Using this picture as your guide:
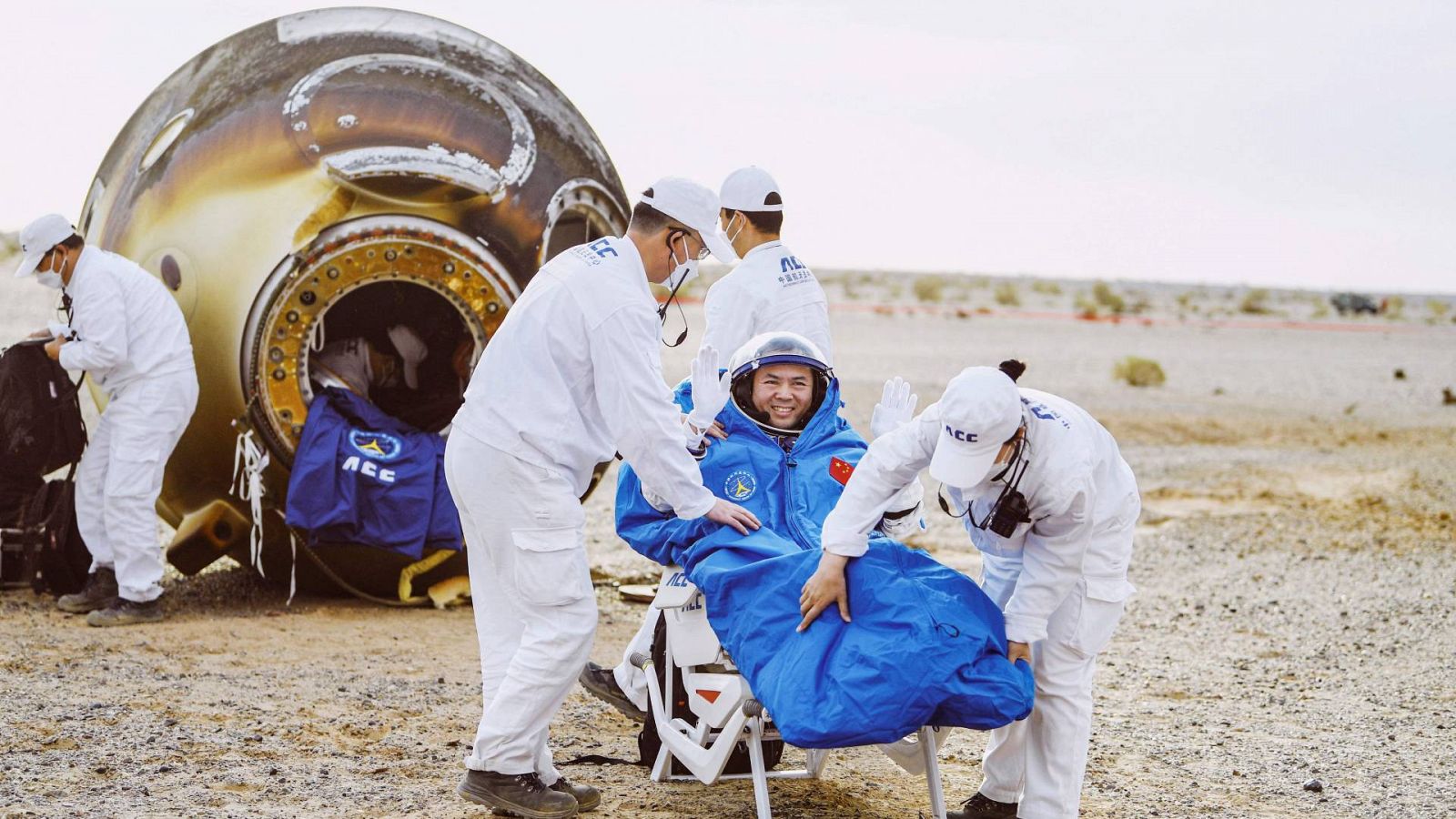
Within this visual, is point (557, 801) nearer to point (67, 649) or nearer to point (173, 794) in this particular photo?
point (173, 794)

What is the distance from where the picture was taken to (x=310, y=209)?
723cm

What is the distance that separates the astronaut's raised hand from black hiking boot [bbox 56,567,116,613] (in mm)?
4384

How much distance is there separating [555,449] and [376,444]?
2807mm

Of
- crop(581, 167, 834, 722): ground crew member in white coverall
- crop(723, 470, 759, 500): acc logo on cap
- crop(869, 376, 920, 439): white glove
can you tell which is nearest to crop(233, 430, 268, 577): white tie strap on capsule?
crop(581, 167, 834, 722): ground crew member in white coverall

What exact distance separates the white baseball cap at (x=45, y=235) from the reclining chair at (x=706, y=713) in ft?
13.5

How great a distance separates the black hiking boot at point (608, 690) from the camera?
20.0 ft

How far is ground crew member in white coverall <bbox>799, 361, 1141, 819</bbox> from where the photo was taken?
4215mm

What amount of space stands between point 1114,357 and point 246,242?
23593 mm

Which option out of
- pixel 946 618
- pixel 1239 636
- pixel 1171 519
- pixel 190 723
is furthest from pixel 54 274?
pixel 1171 519

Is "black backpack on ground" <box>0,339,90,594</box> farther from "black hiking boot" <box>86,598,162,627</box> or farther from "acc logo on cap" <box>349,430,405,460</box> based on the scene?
"acc logo on cap" <box>349,430,405,460</box>

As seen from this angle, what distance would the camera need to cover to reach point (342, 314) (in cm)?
814

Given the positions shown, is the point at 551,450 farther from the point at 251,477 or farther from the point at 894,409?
the point at 251,477

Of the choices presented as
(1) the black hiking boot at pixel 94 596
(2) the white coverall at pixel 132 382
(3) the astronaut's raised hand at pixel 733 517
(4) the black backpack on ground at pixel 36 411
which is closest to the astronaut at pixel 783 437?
(3) the astronaut's raised hand at pixel 733 517

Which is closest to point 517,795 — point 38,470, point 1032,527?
point 1032,527
